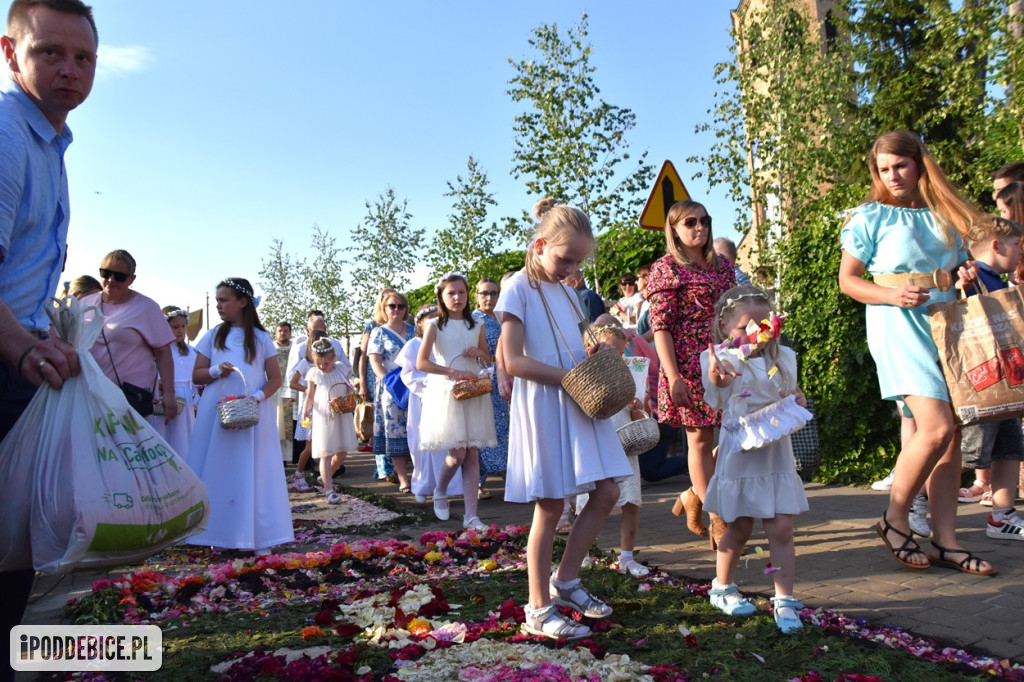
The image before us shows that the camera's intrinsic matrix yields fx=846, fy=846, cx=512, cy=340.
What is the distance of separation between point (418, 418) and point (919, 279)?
5.74 m

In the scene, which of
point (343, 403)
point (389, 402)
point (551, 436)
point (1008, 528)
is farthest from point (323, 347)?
point (1008, 528)

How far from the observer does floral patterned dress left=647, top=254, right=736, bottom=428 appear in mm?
5238

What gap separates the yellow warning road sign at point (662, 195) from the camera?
8.30m

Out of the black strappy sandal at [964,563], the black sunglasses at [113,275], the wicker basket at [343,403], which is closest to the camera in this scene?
the black strappy sandal at [964,563]

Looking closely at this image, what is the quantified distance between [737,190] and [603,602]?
10.7m

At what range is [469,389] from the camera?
24.9ft

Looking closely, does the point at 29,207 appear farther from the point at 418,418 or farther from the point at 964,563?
the point at 418,418

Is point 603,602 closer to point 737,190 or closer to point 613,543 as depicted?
point 613,543

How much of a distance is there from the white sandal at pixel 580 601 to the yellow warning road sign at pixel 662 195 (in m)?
4.97

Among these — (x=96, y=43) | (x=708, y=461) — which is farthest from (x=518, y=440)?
(x=96, y=43)

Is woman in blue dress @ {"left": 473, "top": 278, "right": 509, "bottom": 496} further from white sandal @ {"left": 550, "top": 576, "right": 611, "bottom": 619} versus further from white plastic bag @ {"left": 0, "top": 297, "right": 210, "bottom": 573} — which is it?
white plastic bag @ {"left": 0, "top": 297, "right": 210, "bottom": 573}

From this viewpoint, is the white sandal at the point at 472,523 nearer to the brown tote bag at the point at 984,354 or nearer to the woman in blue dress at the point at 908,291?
the woman in blue dress at the point at 908,291

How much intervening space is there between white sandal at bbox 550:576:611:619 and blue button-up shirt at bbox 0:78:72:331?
98.0 inches

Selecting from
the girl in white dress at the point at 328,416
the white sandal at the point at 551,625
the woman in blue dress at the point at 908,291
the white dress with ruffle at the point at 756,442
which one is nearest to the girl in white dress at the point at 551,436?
the white sandal at the point at 551,625
